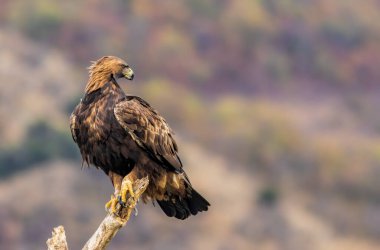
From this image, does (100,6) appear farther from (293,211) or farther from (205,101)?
(293,211)

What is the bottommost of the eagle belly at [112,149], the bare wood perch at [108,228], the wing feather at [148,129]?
the bare wood perch at [108,228]

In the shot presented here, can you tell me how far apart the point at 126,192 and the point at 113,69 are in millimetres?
1465

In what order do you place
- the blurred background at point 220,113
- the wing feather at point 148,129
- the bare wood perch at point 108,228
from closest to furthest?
the bare wood perch at point 108,228 < the wing feather at point 148,129 < the blurred background at point 220,113

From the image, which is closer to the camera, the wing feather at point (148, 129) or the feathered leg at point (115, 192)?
the feathered leg at point (115, 192)

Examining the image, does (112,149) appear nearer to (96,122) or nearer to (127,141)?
(127,141)

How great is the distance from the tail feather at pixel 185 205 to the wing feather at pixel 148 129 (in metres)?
0.36

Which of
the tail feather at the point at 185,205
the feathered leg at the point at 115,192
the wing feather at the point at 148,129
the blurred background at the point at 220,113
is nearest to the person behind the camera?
the feathered leg at the point at 115,192

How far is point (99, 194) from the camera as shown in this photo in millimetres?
51562

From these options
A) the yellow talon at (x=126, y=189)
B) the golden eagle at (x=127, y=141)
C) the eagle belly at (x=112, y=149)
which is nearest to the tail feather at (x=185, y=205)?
the golden eagle at (x=127, y=141)

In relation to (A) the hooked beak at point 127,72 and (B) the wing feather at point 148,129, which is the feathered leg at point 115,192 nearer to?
(B) the wing feather at point 148,129

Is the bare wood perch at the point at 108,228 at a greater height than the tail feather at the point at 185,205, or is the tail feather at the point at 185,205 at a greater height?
the tail feather at the point at 185,205

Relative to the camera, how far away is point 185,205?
12609 mm

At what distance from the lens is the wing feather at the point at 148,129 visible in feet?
40.1

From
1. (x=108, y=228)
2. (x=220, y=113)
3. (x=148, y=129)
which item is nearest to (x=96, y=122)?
(x=148, y=129)
